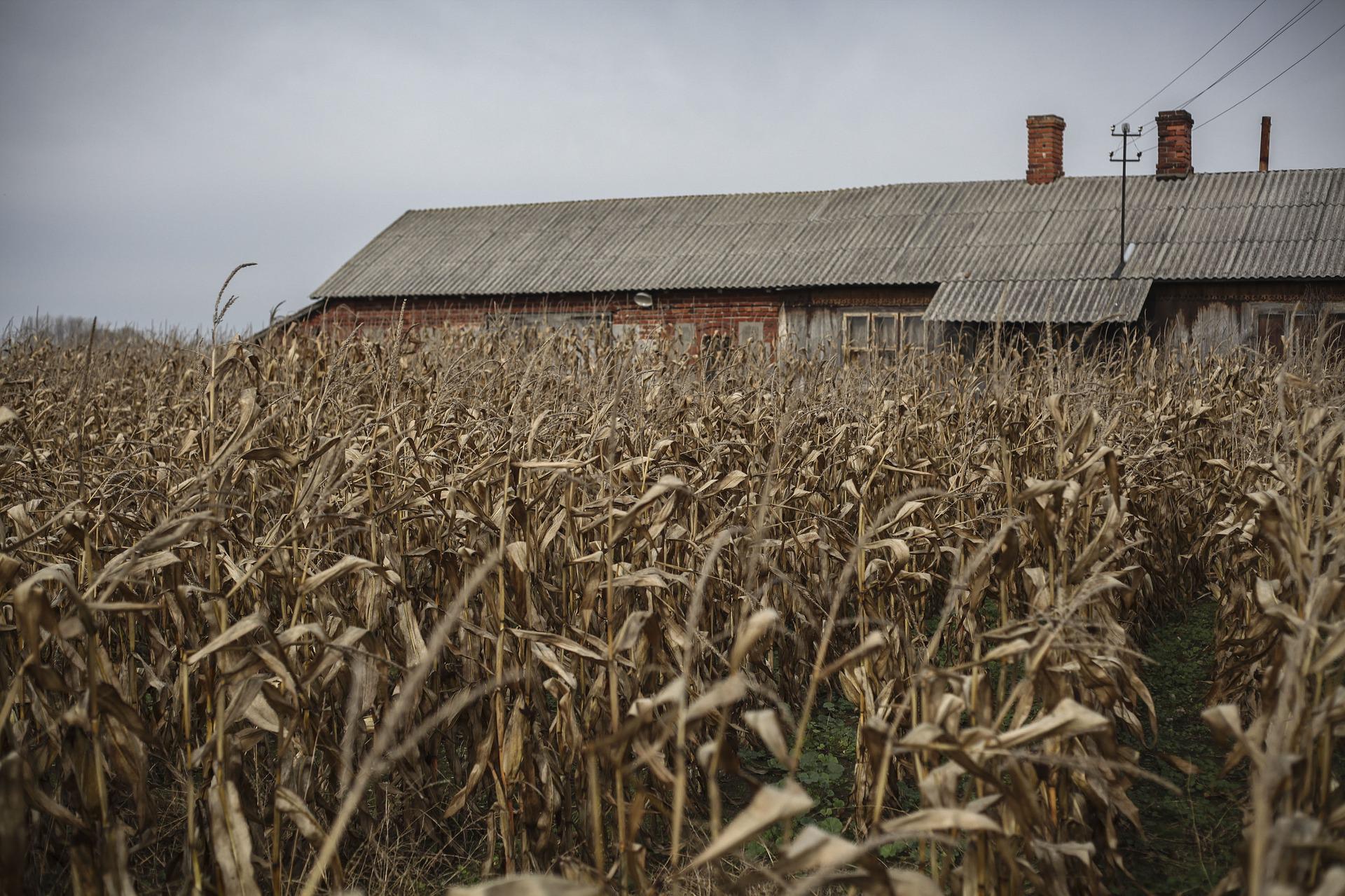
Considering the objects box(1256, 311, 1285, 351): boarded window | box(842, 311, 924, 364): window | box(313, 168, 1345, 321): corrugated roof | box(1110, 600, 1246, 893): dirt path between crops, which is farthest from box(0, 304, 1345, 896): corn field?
box(313, 168, 1345, 321): corrugated roof

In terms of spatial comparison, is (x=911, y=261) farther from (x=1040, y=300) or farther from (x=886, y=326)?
(x=1040, y=300)

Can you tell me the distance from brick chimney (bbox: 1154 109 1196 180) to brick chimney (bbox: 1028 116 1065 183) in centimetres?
186

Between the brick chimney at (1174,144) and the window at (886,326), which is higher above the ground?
the brick chimney at (1174,144)

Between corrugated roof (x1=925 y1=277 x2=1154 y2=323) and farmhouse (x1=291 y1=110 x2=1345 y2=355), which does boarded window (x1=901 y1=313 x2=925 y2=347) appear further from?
corrugated roof (x1=925 y1=277 x2=1154 y2=323)

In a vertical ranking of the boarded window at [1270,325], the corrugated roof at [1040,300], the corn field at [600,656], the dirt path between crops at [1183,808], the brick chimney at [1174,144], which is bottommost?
the dirt path between crops at [1183,808]

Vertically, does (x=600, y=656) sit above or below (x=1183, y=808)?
above

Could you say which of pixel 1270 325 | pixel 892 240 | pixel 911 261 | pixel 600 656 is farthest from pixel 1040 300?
pixel 600 656

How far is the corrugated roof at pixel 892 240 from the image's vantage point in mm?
17078

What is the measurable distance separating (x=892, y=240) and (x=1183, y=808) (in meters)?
16.9

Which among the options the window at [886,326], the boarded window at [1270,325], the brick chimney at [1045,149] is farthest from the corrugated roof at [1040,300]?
the brick chimney at [1045,149]

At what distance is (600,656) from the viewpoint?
2676 mm

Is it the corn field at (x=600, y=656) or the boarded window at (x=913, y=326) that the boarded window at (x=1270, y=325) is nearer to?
the boarded window at (x=913, y=326)

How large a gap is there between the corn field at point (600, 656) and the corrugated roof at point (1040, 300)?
11177 millimetres

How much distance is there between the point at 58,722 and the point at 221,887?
2.05 ft
